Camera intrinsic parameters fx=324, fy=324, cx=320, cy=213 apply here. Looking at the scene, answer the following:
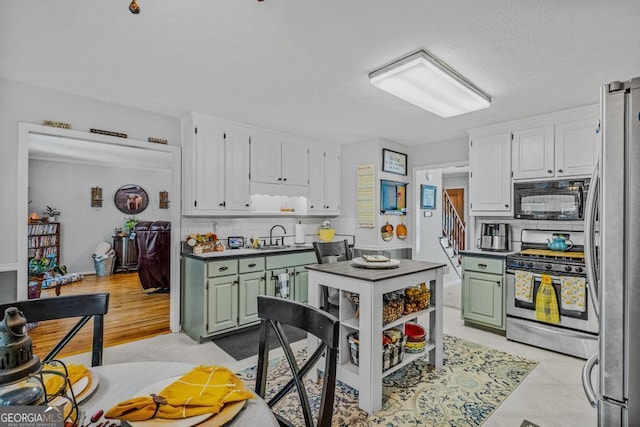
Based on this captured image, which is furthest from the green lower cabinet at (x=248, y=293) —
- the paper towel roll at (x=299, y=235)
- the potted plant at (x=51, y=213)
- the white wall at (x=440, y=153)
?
the potted plant at (x=51, y=213)

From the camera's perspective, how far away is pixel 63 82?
2.76 meters

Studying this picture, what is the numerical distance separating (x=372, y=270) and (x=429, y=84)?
5.14 ft

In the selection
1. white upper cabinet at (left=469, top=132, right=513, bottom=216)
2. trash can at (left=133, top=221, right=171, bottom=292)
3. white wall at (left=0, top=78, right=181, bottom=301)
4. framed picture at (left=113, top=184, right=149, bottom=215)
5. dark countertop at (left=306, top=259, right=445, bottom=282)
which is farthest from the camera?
framed picture at (left=113, top=184, right=149, bottom=215)

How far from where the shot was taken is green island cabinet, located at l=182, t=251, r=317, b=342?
3334mm

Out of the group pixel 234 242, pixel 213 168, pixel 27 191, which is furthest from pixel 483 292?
pixel 27 191

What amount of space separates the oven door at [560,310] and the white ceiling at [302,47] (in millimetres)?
1793

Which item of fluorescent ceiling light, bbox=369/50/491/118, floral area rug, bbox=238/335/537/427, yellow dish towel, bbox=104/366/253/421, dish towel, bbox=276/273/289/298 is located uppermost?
fluorescent ceiling light, bbox=369/50/491/118

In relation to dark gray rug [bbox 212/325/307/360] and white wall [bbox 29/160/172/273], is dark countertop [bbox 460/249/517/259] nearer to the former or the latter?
dark gray rug [bbox 212/325/307/360]

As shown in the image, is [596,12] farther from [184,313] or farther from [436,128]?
[184,313]

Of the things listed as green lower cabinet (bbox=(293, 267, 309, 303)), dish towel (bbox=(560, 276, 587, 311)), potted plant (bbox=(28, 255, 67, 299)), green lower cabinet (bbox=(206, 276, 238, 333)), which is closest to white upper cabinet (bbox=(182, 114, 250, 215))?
green lower cabinet (bbox=(206, 276, 238, 333))

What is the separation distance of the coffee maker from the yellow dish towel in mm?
3736

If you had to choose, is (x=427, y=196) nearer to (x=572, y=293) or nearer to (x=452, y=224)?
(x=452, y=224)

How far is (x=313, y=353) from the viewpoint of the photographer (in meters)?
1.26

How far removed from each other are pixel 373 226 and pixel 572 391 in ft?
9.15
